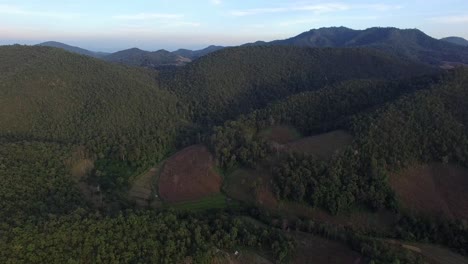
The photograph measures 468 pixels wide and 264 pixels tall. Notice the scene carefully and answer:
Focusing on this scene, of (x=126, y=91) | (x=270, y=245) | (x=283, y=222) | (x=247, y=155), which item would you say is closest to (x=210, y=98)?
Answer: (x=126, y=91)

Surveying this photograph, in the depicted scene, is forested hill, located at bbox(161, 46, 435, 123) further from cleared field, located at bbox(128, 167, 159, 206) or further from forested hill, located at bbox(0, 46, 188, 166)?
cleared field, located at bbox(128, 167, 159, 206)

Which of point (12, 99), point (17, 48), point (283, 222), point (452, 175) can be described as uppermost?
point (17, 48)

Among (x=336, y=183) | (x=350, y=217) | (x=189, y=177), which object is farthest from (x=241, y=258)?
(x=189, y=177)

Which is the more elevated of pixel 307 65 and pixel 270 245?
pixel 307 65

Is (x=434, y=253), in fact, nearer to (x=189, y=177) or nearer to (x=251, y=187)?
(x=251, y=187)

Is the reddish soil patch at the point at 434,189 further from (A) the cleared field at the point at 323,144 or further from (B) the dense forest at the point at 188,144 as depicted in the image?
(A) the cleared field at the point at 323,144

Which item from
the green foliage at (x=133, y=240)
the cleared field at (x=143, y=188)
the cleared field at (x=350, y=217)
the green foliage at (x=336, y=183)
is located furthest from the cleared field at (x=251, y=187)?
the green foliage at (x=133, y=240)

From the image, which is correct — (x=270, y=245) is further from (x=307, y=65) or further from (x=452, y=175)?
(x=307, y=65)

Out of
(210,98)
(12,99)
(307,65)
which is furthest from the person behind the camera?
(307,65)
